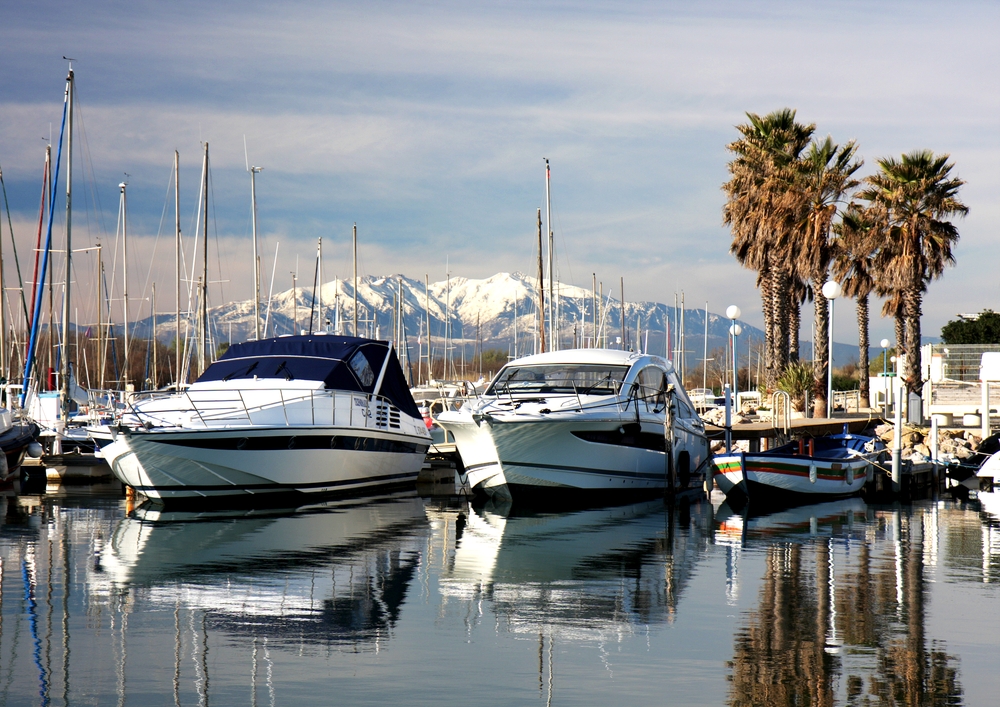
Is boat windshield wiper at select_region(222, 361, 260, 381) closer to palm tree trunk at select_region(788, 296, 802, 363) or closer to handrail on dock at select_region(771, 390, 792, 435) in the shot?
handrail on dock at select_region(771, 390, 792, 435)

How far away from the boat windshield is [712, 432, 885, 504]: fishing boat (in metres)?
2.86

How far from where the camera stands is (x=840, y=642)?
966cm

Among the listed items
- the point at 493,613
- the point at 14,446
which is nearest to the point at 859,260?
the point at 14,446

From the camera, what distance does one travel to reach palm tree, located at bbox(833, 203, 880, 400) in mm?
37406

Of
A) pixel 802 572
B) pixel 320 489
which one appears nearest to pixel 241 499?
pixel 320 489

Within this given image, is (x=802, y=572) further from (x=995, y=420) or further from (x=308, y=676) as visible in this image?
(x=995, y=420)

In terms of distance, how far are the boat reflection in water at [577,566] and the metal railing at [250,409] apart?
3.17 meters

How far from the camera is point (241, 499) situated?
2038 centimetres

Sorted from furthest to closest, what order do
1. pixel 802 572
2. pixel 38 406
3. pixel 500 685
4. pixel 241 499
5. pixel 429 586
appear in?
Answer: pixel 38 406 → pixel 241 499 → pixel 802 572 → pixel 429 586 → pixel 500 685

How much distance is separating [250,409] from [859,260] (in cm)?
2773

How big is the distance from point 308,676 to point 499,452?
41.5 ft

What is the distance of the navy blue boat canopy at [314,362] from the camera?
22250mm

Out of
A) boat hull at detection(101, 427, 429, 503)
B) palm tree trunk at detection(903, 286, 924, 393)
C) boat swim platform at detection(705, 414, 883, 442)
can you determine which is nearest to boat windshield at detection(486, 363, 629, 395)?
boat hull at detection(101, 427, 429, 503)

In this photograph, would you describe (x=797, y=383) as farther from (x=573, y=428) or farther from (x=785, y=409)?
(x=573, y=428)
